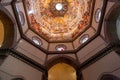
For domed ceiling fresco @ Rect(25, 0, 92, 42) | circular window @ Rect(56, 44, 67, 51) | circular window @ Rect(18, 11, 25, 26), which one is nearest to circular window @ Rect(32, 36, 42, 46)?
domed ceiling fresco @ Rect(25, 0, 92, 42)

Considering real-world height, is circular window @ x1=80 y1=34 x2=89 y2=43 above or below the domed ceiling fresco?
below

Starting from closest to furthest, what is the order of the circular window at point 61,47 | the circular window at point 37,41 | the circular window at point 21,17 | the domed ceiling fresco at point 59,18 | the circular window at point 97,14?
1. the circular window at point 21,17
2. the circular window at point 97,14
3. the circular window at point 37,41
4. the circular window at point 61,47
5. the domed ceiling fresco at point 59,18

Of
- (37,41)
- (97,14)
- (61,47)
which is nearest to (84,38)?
(61,47)

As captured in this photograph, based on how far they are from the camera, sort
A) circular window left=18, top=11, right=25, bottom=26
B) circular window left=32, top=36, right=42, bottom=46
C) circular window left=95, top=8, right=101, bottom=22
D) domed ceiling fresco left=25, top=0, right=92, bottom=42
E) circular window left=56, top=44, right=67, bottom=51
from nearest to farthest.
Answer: circular window left=18, top=11, right=25, bottom=26, circular window left=95, top=8, right=101, bottom=22, circular window left=32, top=36, right=42, bottom=46, circular window left=56, top=44, right=67, bottom=51, domed ceiling fresco left=25, top=0, right=92, bottom=42

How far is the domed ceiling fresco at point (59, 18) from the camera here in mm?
18344

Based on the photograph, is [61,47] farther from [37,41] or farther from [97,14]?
[97,14]

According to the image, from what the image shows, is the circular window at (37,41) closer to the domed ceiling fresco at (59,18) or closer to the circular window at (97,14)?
the domed ceiling fresco at (59,18)

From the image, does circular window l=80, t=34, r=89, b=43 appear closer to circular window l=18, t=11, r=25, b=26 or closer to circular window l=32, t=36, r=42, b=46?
circular window l=32, t=36, r=42, b=46

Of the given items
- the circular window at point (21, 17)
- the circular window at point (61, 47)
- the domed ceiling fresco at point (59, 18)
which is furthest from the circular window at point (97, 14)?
the circular window at point (21, 17)

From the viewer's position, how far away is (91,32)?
17.2m

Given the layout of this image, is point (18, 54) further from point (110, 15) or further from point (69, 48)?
point (110, 15)

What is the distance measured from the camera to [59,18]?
2019cm

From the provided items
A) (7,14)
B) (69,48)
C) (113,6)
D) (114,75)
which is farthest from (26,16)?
(114,75)

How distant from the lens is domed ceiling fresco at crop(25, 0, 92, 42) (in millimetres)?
18344
